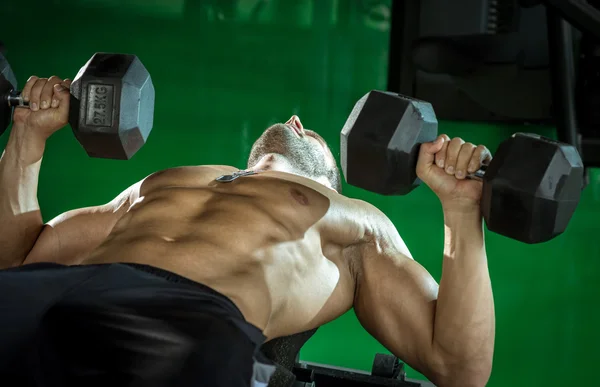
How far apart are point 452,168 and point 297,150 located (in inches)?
35.6

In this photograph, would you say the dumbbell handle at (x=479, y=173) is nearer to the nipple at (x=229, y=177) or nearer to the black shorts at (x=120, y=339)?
the black shorts at (x=120, y=339)

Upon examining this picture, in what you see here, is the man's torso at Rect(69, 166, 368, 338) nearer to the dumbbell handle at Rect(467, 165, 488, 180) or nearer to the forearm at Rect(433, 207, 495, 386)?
the forearm at Rect(433, 207, 495, 386)

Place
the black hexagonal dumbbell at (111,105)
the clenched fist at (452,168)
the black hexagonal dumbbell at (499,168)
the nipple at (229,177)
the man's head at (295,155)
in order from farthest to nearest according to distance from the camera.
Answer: the man's head at (295,155) → the nipple at (229,177) → the black hexagonal dumbbell at (111,105) → the clenched fist at (452,168) → the black hexagonal dumbbell at (499,168)

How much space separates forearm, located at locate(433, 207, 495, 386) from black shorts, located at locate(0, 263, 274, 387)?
548mm

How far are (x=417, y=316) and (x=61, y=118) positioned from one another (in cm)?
103

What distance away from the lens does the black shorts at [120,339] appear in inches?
53.6

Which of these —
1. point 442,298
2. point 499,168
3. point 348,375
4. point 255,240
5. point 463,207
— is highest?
point 499,168

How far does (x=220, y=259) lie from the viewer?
1814 millimetres

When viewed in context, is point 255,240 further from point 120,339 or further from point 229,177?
point 120,339

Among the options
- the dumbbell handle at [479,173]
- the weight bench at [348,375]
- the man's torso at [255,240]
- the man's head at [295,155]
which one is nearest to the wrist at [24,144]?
the man's torso at [255,240]

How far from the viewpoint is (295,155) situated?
8.28 feet

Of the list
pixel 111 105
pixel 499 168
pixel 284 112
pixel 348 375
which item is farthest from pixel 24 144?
pixel 284 112

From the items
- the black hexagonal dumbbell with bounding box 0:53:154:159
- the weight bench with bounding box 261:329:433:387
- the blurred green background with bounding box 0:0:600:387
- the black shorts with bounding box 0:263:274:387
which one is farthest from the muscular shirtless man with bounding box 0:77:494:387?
the blurred green background with bounding box 0:0:600:387

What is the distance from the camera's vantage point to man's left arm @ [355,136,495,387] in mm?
1763
